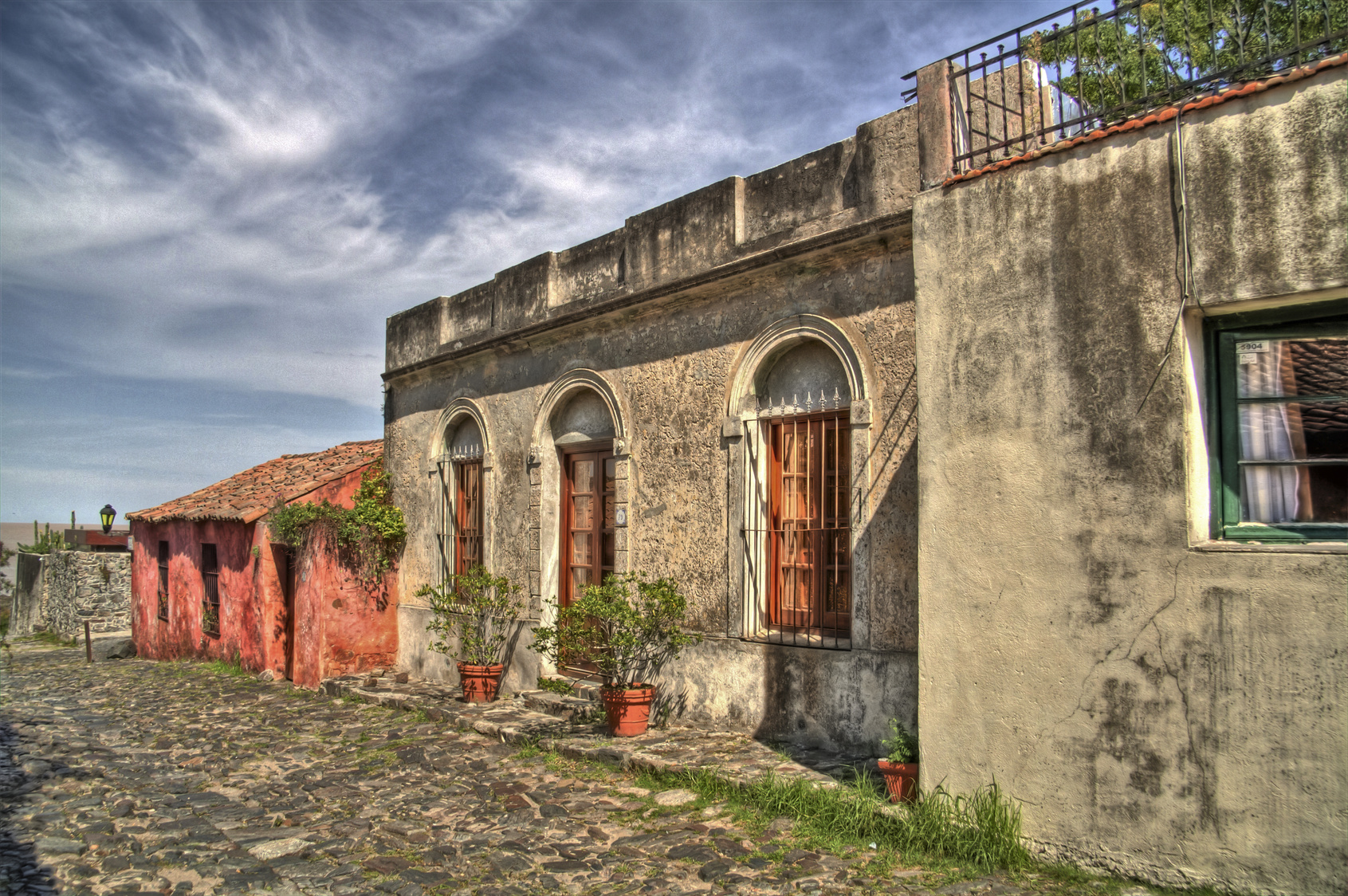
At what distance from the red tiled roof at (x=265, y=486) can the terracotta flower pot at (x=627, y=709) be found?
618 cm

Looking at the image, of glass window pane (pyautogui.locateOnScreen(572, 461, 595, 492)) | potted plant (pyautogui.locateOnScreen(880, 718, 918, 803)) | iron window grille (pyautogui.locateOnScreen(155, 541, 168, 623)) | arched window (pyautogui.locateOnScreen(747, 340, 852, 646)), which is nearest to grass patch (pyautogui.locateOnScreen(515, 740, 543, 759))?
arched window (pyautogui.locateOnScreen(747, 340, 852, 646))

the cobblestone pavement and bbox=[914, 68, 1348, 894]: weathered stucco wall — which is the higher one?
bbox=[914, 68, 1348, 894]: weathered stucco wall

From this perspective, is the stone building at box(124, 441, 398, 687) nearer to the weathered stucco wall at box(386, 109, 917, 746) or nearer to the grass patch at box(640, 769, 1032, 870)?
the weathered stucco wall at box(386, 109, 917, 746)

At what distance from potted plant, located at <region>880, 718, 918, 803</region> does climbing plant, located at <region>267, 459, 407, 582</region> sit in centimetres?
790

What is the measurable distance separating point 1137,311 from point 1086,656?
158 cm

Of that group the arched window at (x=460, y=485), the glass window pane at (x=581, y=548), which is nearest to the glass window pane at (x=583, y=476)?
the glass window pane at (x=581, y=548)

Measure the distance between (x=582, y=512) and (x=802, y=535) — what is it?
120 inches

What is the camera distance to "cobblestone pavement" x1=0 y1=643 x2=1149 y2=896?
186 inches

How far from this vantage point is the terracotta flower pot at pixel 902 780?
5102 millimetres

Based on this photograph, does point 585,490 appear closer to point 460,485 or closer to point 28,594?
point 460,485

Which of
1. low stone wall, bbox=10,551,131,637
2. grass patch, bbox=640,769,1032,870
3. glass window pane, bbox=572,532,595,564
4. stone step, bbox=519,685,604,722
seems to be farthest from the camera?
low stone wall, bbox=10,551,131,637

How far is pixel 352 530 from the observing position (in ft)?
37.2

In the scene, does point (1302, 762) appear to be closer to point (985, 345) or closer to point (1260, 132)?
point (985, 345)

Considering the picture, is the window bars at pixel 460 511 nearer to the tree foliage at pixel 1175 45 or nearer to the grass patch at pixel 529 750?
the grass patch at pixel 529 750
